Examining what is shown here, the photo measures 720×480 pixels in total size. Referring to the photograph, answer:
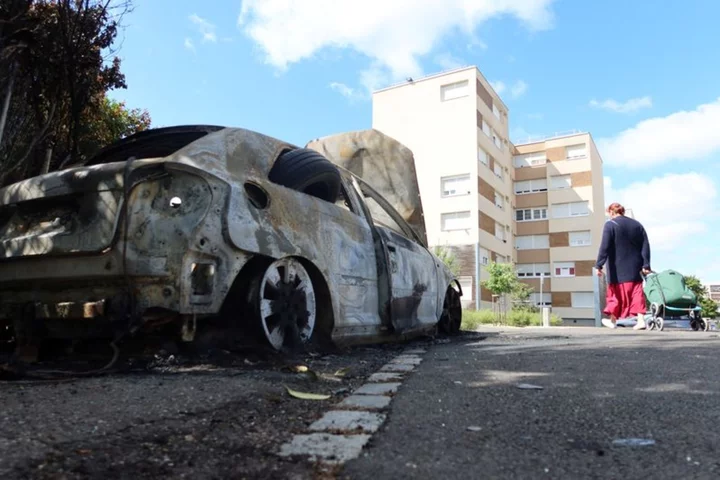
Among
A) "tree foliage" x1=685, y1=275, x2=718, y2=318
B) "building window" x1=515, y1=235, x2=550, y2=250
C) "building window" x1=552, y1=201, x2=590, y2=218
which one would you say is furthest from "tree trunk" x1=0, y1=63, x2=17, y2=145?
"tree foliage" x1=685, y1=275, x2=718, y2=318

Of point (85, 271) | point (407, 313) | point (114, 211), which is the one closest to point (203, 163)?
point (114, 211)

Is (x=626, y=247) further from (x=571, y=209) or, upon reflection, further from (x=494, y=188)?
(x=571, y=209)

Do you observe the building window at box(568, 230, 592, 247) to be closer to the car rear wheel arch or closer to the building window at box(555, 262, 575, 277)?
the building window at box(555, 262, 575, 277)

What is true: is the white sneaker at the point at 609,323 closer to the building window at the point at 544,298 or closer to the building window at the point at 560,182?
the building window at the point at 544,298

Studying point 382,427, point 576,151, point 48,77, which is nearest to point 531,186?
point 576,151

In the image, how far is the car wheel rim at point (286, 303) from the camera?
3896 millimetres

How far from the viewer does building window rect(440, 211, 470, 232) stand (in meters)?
39.2

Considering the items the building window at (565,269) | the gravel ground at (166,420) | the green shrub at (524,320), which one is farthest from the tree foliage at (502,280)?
the gravel ground at (166,420)

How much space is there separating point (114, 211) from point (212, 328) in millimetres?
1042

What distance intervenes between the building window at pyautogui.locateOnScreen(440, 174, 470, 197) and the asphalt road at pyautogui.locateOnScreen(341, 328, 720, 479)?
35732 mm

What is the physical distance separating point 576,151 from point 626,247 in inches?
1710

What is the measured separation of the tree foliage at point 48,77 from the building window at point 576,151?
150 feet

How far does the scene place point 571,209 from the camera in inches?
1885

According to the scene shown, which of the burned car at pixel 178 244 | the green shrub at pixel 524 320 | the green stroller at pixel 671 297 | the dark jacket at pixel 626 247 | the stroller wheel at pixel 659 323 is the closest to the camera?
the burned car at pixel 178 244
